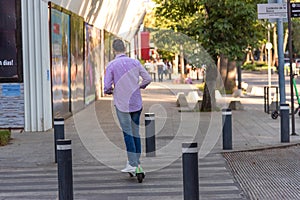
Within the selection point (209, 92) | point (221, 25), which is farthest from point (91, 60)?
point (221, 25)

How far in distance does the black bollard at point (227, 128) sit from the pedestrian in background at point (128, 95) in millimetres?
3021

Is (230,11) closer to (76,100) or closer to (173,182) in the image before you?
(76,100)

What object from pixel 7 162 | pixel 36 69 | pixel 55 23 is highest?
pixel 55 23

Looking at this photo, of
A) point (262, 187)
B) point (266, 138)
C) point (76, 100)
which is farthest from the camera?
point (76, 100)

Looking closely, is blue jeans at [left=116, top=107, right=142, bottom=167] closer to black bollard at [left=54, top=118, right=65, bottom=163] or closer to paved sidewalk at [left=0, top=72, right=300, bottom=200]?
paved sidewalk at [left=0, top=72, right=300, bottom=200]

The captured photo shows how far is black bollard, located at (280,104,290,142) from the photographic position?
42.7ft

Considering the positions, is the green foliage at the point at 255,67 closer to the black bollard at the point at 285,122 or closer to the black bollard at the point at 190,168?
the black bollard at the point at 285,122

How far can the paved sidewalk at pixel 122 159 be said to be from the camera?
8734mm

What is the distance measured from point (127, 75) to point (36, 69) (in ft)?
23.4

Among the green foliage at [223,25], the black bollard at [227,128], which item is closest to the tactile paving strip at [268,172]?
the black bollard at [227,128]

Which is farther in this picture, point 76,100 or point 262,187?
point 76,100

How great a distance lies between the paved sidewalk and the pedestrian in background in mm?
483

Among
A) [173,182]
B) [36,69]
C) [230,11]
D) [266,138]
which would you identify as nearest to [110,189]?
[173,182]

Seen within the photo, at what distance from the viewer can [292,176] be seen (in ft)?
31.4
